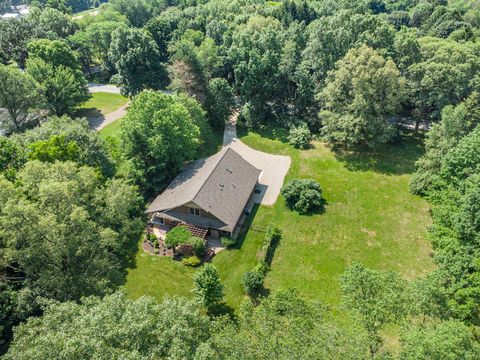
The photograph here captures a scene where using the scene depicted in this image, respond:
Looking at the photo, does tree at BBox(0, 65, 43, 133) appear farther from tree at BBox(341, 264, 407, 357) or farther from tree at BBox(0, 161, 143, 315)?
tree at BBox(341, 264, 407, 357)

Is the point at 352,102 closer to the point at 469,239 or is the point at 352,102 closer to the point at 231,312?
the point at 469,239

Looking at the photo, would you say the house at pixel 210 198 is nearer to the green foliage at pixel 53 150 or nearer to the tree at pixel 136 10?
the green foliage at pixel 53 150

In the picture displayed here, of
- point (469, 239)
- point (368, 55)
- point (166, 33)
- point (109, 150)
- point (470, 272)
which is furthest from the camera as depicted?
point (166, 33)

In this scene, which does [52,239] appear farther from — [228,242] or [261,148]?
[261,148]

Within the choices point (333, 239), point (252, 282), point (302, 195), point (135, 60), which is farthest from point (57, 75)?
point (333, 239)

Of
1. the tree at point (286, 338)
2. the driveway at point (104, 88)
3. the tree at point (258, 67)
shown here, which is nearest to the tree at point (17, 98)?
the driveway at point (104, 88)

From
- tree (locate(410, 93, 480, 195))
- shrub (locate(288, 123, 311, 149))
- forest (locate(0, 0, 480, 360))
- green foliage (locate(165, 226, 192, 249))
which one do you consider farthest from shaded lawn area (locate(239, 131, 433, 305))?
green foliage (locate(165, 226, 192, 249))

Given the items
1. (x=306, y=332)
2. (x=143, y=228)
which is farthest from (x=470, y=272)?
(x=143, y=228)
